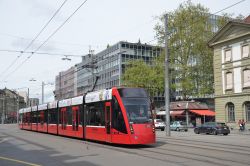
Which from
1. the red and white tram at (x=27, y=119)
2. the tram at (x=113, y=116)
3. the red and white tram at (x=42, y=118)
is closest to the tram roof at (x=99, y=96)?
the tram at (x=113, y=116)

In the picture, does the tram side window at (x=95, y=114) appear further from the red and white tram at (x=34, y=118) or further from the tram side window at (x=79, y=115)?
the red and white tram at (x=34, y=118)

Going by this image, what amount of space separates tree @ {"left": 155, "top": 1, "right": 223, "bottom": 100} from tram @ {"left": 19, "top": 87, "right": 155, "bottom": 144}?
3347cm

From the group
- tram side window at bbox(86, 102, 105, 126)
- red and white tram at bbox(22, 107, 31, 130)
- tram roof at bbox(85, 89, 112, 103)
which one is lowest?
red and white tram at bbox(22, 107, 31, 130)

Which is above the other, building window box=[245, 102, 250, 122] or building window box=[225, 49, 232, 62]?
building window box=[225, 49, 232, 62]

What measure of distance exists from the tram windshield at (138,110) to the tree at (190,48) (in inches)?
1493

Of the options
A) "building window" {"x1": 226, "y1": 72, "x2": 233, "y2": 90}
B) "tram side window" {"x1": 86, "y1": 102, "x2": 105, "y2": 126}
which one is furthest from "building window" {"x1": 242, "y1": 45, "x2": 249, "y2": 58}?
"tram side window" {"x1": 86, "y1": 102, "x2": 105, "y2": 126}

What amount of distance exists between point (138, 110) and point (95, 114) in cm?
375

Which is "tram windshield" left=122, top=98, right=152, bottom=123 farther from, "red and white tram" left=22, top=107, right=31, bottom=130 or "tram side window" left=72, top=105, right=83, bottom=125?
"red and white tram" left=22, top=107, right=31, bottom=130

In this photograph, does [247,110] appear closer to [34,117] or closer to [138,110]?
[34,117]

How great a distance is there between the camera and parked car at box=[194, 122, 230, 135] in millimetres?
36875

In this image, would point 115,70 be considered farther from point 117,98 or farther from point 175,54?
point 117,98

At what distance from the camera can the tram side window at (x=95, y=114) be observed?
20.4 metres

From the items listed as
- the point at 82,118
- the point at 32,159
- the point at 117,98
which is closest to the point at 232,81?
the point at 82,118

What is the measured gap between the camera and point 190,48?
58.2m
